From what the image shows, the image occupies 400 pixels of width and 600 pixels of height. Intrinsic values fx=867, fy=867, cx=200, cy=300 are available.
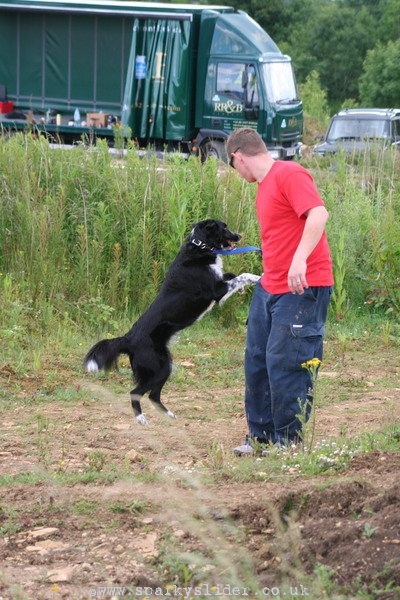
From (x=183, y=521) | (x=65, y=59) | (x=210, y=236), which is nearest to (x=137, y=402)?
(x=210, y=236)

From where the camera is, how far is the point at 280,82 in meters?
20.5

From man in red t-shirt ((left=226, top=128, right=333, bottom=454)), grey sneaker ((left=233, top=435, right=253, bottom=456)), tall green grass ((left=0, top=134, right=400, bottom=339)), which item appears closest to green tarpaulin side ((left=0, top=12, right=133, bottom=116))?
tall green grass ((left=0, top=134, right=400, bottom=339))

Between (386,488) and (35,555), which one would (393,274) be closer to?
(386,488)

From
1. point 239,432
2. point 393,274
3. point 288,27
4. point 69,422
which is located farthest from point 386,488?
point 288,27

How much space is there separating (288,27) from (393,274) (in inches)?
1202

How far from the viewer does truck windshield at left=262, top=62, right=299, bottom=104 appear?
64.7ft

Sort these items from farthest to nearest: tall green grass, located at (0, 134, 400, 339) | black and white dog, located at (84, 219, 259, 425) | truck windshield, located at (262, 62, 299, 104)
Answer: truck windshield, located at (262, 62, 299, 104) → tall green grass, located at (0, 134, 400, 339) → black and white dog, located at (84, 219, 259, 425)

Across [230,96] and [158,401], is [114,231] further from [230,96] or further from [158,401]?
[230,96]

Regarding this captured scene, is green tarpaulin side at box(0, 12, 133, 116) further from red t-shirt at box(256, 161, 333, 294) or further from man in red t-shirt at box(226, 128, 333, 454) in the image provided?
red t-shirt at box(256, 161, 333, 294)

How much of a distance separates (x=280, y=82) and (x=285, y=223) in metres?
16.3

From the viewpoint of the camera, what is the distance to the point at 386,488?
3.78 m

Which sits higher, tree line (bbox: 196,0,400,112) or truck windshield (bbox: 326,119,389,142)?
tree line (bbox: 196,0,400,112)

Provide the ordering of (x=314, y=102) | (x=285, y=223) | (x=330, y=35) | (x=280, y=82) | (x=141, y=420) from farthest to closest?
1. (x=330, y=35)
2. (x=314, y=102)
3. (x=280, y=82)
4. (x=141, y=420)
5. (x=285, y=223)

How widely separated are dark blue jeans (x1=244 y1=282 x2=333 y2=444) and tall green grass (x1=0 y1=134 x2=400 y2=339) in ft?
9.65
